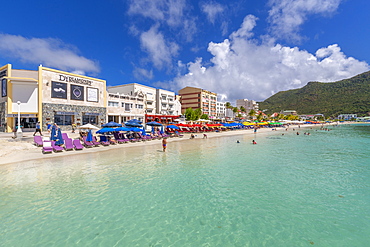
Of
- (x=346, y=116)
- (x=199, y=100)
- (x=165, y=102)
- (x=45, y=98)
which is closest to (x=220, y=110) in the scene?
(x=199, y=100)

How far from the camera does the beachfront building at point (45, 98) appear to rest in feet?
91.6

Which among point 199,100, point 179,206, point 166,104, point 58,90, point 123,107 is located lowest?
point 179,206

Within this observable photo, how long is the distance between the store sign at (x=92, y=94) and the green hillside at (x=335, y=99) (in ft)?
586

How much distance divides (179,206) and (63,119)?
33.7m

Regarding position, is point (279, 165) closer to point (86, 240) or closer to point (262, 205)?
point (262, 205)

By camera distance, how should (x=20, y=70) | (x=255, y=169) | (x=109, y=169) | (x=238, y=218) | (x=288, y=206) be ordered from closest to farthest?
(x=238, y=218) < (x=288, y=206) < (x=109, y=169) < (x=255, y=169) < (x=20, y=70)

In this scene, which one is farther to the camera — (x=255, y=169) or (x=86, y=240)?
(x=255, y=169)

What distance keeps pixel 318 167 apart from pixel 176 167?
1043cm

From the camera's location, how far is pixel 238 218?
6.21m

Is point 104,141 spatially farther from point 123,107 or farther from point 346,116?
point 346,116

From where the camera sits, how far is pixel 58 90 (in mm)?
31656

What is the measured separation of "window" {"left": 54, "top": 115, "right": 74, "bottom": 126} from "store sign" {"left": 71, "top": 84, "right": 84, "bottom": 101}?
3638 mm

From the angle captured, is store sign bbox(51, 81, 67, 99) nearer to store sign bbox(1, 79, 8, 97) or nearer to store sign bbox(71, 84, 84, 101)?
store sign bbox(71, 84, 84, 101)

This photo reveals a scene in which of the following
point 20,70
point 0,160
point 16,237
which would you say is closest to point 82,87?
point 20,70
